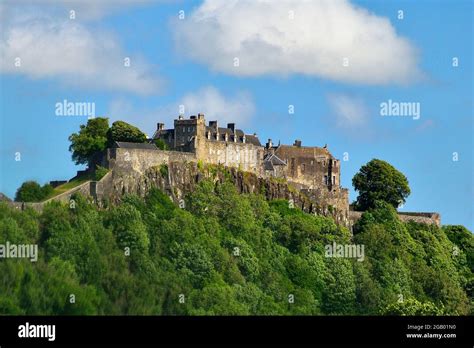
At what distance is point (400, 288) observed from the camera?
94938 millimetres

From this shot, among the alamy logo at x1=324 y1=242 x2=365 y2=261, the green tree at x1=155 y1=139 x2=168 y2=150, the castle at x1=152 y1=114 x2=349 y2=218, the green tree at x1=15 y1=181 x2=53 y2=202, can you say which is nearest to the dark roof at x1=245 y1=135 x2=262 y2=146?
the castle at x1=152 y1=114 x2=349 y2=218

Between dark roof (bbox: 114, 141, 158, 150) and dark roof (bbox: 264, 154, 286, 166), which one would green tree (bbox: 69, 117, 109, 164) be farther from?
dark roof (bbox: 264, 154, 286, 166)
